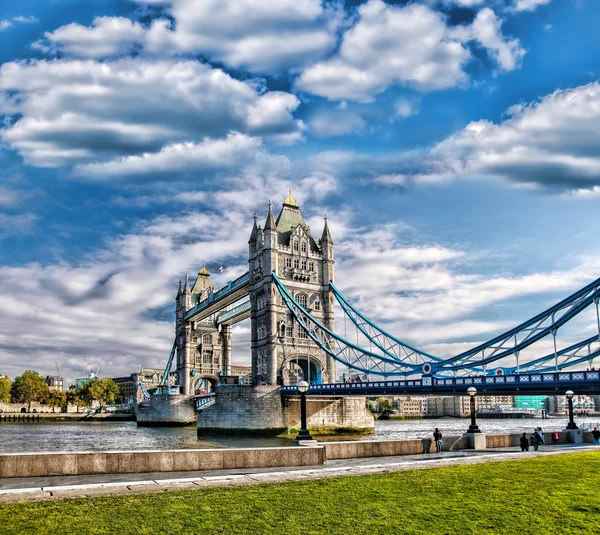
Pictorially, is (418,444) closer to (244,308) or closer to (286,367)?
(286,367)

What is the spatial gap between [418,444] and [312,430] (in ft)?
128

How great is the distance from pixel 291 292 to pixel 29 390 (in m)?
94.6

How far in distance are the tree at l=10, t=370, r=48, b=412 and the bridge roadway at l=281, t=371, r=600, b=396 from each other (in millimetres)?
107135

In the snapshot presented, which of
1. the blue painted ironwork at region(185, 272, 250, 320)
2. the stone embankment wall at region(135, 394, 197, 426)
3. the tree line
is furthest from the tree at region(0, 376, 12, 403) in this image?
the stone embankment wall at region(135, 394, 197, 426)

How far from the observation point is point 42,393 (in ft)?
475

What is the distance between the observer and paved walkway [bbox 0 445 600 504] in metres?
13.2

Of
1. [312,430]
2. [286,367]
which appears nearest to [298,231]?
[286,367]

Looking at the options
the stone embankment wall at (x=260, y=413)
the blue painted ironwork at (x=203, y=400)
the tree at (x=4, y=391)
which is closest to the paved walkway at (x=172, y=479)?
the stone embankment wall at (x=260, y=413)

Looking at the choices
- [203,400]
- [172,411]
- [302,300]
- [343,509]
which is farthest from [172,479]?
[172,411]

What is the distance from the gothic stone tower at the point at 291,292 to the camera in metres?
73.7

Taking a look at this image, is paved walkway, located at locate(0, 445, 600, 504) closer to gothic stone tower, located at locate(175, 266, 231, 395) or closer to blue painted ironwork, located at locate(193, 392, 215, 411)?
blue painted ironwork, located at locate(193, 392, 215, 411)

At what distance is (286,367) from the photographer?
73.2 meters

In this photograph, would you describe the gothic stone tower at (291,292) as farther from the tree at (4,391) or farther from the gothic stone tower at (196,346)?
the tree at (4,391)

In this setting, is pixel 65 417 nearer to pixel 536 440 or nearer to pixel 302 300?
pixel 302 300
